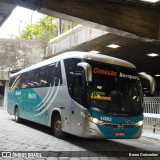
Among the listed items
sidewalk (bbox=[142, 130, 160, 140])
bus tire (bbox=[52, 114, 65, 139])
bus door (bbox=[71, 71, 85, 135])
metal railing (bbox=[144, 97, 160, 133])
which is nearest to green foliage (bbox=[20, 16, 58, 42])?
metal railing (bbox=[144, 97, 160, 133])

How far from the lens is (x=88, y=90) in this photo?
9219 millimetres

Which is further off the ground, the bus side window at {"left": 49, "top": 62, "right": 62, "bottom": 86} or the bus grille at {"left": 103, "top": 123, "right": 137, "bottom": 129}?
the bus side window at {"left": 49, "top": 62, "right": 62, "bottom": 86}

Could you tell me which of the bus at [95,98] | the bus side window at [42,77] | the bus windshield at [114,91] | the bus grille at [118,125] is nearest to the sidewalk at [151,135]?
the bus at [95,98]

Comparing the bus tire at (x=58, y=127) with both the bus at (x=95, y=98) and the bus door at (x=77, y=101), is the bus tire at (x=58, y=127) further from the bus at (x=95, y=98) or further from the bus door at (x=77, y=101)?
the bus door at (x=77, y=101)

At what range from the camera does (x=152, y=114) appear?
48.5 feet

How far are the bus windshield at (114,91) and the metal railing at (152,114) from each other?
4.94 metres

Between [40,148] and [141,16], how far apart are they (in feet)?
18.1

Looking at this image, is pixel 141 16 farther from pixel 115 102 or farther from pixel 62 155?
pixel 62 155

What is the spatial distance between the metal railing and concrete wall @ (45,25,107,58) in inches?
188

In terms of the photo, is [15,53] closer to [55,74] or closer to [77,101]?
[55,74]

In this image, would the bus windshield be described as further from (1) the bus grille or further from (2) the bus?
(1) the bus grille

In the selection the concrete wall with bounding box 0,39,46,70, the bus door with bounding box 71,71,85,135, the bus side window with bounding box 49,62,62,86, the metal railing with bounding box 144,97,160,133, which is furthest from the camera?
the concrete wall with bounding box 0,39,46,70

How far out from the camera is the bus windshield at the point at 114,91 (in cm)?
919

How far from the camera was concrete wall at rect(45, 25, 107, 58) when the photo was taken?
50.4 feet
